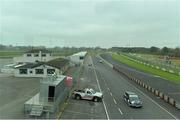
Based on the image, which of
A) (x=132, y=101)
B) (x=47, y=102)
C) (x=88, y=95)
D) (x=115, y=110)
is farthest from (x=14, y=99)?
(x=132, y=101)

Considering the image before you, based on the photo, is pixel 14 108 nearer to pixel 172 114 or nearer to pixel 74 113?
pixel 74 113

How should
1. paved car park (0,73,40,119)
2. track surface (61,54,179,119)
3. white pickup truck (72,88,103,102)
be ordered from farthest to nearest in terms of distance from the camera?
white pickup truck (72,88,103,102) < track surface (61,54,179,119) < paved car park (0,73,40,119)

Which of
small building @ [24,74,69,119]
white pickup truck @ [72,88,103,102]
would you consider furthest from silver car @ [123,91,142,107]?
small building @ [24,74,69,119]

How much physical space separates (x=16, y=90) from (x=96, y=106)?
1553 centimetres

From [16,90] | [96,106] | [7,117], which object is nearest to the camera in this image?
[7,117]

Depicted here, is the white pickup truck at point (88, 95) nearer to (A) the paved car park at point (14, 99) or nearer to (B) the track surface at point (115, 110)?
(B) the track surface at point (115, 110)

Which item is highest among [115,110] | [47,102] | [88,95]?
[47,102]

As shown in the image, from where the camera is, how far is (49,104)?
28.2 metres

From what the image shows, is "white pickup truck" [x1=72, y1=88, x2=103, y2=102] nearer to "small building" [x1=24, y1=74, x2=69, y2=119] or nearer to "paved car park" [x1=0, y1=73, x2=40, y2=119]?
"small building" [x1=24, y1=74, x2=69, y2=119]

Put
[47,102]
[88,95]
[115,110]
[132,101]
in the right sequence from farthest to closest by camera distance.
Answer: [88,95] → [132,101] → [115,110] → [47,102]

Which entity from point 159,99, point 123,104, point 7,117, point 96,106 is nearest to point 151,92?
point 159,99

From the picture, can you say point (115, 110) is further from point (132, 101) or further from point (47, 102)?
point (47, 102)

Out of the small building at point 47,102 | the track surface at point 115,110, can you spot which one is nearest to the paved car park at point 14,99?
the small building at point 47,102

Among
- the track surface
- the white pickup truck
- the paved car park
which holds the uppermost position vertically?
the white pickup truck
